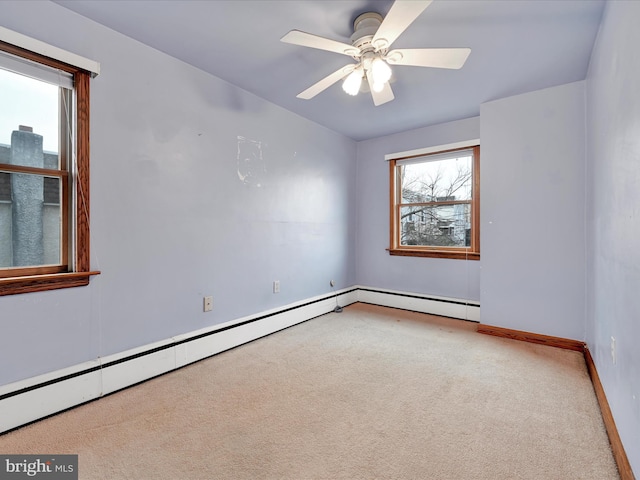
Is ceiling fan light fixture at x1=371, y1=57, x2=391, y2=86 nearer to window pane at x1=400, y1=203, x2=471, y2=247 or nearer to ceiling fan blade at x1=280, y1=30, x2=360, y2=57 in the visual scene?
ceiling fan blade at x1=280, y1=30, x2=360, y2=57

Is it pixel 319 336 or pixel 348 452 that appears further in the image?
pixel 319 336

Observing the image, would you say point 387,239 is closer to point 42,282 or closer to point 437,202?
point 437,202

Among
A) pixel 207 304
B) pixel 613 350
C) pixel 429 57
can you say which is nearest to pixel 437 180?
pixel 429 57

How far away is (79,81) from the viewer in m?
1.92

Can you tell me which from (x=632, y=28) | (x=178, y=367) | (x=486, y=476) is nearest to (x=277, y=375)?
(x=178, y=367)

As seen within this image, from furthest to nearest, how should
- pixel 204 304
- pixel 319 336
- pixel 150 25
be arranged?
1. pixel 319 336
2. pixel 204 304
3. pixel 150 25

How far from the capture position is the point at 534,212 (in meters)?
2.99

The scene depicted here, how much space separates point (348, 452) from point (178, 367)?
1531mm

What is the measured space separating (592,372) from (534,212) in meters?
1.45

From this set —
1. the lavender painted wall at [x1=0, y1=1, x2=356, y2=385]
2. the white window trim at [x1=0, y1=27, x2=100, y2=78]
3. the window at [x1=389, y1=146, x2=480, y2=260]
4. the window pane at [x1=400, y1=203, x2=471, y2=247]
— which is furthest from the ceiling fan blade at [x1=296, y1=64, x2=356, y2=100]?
the window pane at [x1=400, y1=203, x2=471, y2=247]

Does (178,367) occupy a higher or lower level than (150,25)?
lower

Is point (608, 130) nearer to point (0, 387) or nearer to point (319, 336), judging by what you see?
point (319, 336)

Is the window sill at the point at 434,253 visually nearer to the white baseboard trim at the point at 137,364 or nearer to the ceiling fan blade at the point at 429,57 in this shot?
the white baseboard trim at the point at 137,364

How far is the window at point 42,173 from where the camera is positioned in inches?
67.9
